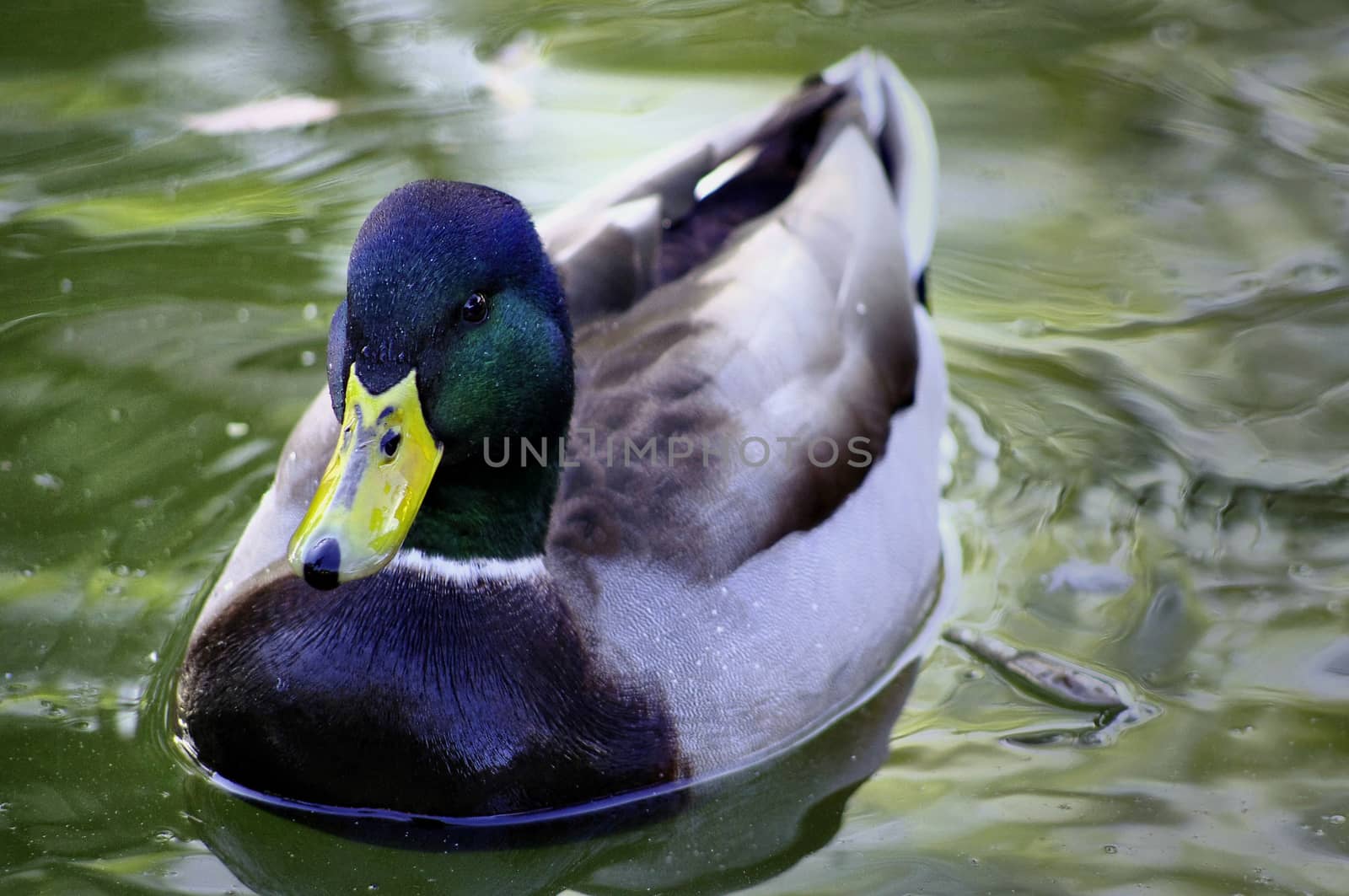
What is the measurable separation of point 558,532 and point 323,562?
2.92ft

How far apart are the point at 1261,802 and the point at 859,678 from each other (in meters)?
1.00

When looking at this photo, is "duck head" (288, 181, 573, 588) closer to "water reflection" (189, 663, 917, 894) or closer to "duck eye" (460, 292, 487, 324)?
"duck eye" (460, 292, 487, 324)

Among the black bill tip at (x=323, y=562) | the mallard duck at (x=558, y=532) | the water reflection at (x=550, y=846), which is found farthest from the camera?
the water reflection at (x=550, y=846)

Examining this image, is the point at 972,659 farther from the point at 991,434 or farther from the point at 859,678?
the point at 991,434

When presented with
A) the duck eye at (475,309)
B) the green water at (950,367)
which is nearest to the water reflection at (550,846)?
the green water at (950,367)

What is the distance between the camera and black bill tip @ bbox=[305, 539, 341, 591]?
3.13 meters

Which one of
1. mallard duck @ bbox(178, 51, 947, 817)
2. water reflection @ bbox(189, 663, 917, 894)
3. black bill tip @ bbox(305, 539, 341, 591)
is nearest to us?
black bill tip @ bbox(305, 539, 341, 591)

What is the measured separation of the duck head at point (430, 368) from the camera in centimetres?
323

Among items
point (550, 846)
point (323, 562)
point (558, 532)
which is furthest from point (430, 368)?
point (550, 846)

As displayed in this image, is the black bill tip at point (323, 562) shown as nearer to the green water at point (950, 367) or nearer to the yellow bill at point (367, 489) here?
the yellow bill at point (367, 489)

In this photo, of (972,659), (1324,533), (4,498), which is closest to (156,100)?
(4,498)

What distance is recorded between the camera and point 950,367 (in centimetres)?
557

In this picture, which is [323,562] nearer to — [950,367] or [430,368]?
[430,368]

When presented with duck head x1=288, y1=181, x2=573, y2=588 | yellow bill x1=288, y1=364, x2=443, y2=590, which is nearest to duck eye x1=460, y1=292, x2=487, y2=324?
duck head x1=288, y1=181, x2=573, y2=588
